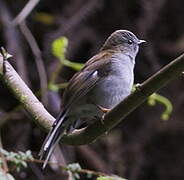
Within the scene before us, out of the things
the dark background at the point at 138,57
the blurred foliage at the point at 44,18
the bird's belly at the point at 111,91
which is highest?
the blurred foliage at the point at 44,18

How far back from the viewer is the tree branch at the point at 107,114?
6.12ft

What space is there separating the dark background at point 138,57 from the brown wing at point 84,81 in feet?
4.83

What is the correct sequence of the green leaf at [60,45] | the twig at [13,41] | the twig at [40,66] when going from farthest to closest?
the twig at [13,41] < the twig at [40,66] < the green leaf at [60,45]

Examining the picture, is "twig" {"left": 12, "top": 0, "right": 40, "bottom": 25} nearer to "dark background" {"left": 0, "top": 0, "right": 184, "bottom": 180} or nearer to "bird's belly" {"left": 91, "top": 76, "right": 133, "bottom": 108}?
"dark background" {"left": 0, "top": 0, "right": 184, "bottom": 180}

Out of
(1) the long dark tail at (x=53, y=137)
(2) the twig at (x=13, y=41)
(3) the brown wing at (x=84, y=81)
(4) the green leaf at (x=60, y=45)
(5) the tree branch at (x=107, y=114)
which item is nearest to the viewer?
(5) the tree branch at (x=107, y=114)

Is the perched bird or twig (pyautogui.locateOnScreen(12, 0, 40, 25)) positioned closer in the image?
the perched bird

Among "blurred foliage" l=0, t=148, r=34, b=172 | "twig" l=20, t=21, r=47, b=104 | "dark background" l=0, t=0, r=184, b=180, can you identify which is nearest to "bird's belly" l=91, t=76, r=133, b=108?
"blurred foliage" l=0, t=148, r=34, b=172

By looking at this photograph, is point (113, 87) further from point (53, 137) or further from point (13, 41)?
point (13, 41)

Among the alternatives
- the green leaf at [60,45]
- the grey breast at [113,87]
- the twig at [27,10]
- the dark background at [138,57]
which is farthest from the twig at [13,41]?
the grey breast at [113,87]

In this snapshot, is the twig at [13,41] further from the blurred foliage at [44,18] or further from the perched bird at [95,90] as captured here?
the perched bird at [95,90]

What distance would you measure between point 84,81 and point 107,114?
70 centimetres

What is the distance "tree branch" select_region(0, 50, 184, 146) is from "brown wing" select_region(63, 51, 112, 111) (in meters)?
0.18

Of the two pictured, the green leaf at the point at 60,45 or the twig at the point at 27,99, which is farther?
the green leaf at the point at 60,45

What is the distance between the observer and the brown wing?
8.65 ft
